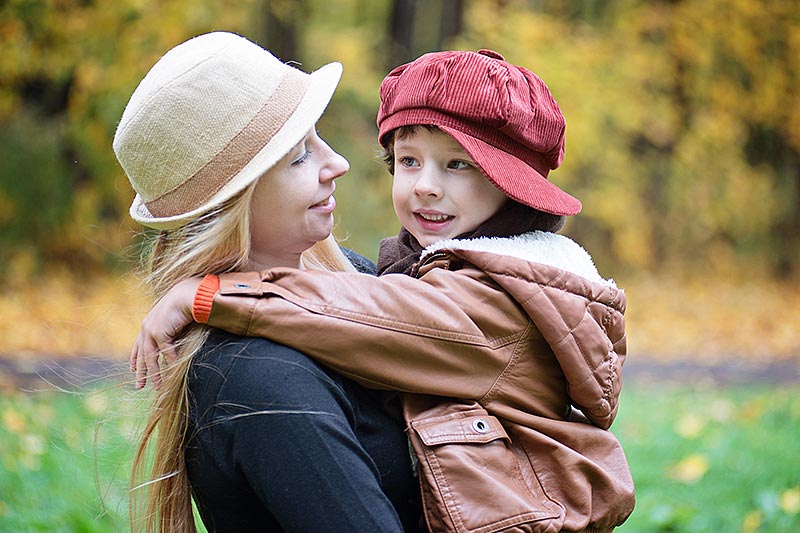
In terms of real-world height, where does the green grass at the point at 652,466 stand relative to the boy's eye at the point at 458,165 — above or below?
below

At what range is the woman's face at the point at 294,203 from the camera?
2.00 metres

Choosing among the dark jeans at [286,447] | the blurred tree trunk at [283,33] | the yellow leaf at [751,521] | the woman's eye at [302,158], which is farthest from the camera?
the blurred tree trunk at [283,33]

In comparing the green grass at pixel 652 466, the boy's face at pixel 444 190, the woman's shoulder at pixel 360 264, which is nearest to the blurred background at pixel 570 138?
the green grass at pixel 652 466

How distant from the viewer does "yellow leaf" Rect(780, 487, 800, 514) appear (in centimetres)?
419

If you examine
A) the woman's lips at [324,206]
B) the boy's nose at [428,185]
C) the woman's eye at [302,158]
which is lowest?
the woman's lips at [324,206]

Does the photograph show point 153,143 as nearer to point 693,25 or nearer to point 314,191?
point 314,191

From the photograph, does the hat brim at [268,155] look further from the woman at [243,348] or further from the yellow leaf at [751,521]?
the yellow leaf at [751,521]

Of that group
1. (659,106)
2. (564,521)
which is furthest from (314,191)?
(659,106)

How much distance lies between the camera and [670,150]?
49.0 feet

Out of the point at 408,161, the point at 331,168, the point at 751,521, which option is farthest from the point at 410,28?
the point at 331,168

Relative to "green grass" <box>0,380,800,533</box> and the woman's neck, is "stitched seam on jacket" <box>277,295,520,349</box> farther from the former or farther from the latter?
"green grass" <box>0,380,800,533</box>

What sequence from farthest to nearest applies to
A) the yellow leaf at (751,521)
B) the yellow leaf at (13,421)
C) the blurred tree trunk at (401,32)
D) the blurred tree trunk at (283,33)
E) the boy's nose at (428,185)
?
the blurred tree trunk at (401,32)
the blurred tree trunk at (283,33)
the yellow leaf at (13,421)
the yellow leaf at (751,521)
the boy's nose at (428,185)

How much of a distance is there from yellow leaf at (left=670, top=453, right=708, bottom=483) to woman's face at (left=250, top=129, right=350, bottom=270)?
134 inches

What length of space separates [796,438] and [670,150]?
10069 millimetres
